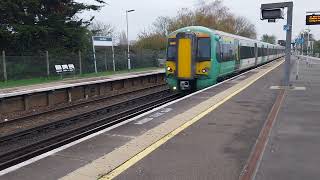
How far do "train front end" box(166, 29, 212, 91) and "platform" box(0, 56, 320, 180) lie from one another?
6.96 meters

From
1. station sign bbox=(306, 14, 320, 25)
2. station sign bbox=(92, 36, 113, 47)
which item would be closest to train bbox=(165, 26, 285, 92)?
station sign bbox=(306, 14, 320, 25)

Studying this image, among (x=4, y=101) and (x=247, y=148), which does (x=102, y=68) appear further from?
(x=247, y=148)

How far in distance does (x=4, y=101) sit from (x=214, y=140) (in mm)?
9836

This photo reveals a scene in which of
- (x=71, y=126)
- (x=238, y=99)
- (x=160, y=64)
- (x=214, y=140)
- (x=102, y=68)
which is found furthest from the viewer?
(x=160, y=64)

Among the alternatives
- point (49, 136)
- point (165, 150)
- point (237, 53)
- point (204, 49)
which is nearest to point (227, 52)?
point (204, 49)

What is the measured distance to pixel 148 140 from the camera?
8438 millimetres

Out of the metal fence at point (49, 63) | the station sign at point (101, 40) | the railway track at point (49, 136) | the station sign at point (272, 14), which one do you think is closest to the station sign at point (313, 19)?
the station sign at point (272, 14)

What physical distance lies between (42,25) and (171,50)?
17193mm

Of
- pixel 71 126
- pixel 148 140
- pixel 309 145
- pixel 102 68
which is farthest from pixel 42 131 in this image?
pixel 102 68

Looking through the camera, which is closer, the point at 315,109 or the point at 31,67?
the point at 315,109

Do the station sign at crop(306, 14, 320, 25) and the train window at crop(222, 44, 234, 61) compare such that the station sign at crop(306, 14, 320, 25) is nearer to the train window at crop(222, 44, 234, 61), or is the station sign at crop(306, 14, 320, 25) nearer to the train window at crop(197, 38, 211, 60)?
the train window at crop(222, 44, 234, 61)

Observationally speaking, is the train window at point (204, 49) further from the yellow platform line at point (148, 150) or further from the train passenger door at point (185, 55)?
the yellow platform line at point (148, 150)

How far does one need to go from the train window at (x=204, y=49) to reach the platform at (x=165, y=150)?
23.2ft

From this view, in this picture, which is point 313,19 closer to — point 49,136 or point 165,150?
point 49,136
